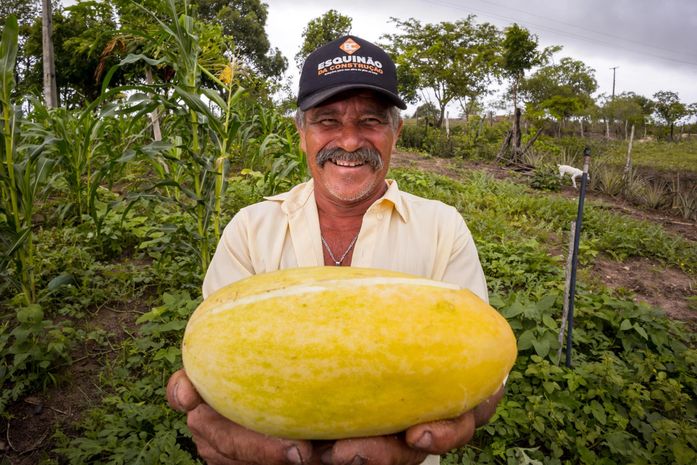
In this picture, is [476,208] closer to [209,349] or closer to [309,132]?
[309,132]

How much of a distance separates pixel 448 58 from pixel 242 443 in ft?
73.4

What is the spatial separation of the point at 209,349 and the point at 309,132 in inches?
40.0

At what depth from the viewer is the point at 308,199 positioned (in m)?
1.75

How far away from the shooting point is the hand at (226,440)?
39.4 inches

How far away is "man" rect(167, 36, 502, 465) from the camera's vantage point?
1574 mm

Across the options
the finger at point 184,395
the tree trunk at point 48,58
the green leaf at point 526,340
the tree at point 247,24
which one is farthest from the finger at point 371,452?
the tree at point 247,24

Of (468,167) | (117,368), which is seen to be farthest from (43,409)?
(468,167)

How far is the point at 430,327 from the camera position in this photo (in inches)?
38.3

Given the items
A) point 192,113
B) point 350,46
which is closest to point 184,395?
point 350,46

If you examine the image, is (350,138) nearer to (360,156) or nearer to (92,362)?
(360,156)

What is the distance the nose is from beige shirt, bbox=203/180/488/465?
0.23 metres

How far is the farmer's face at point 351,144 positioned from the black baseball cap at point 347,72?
0.07 metres

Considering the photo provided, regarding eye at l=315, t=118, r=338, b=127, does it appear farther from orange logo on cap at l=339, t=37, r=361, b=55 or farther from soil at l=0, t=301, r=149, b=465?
soil at l=0, t=301, r=149, b=465

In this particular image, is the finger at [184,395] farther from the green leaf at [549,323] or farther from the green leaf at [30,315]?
the green leaf at [549,323]
